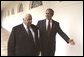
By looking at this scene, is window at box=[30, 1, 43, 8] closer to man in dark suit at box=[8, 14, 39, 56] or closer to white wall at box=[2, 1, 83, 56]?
white wall at box=[2, 1, 83, 56]

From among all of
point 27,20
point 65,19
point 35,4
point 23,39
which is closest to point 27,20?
point 27,20

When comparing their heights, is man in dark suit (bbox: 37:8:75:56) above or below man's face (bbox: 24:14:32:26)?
below

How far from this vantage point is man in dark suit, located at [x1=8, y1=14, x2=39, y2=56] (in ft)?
3.08

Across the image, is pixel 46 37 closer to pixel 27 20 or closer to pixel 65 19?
pixel 27 20

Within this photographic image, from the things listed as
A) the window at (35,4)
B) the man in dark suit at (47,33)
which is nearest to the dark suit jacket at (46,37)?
the man in dark suit at (47,33)

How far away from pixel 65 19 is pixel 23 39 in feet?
1.30

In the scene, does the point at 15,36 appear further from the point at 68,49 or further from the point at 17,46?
the point at 68,49

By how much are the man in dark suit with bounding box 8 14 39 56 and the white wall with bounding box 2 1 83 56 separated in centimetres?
8

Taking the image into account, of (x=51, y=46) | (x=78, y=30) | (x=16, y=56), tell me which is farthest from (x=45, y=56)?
(x=78, y=30)

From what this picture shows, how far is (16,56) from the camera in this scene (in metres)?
0.96

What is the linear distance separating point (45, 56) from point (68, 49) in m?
0.25

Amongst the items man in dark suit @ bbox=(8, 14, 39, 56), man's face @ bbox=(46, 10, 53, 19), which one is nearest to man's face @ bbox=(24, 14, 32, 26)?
man in dark suit @ bbox=(8, 14, 39, 56)

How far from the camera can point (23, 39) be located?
943 millimetres

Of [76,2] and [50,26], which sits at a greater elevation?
[76,2]
